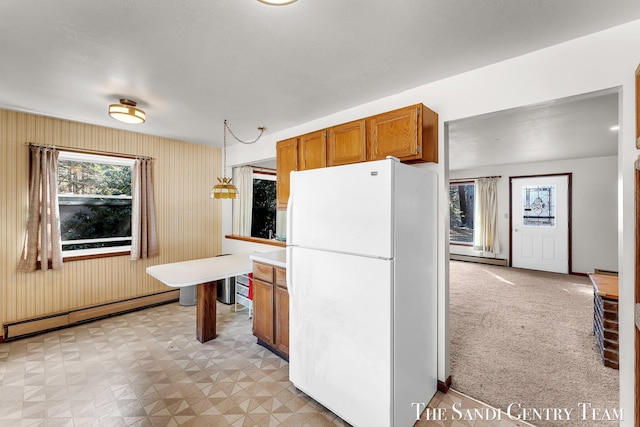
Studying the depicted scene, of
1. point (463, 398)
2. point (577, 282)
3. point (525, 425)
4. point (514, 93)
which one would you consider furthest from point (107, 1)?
point (577, 282)

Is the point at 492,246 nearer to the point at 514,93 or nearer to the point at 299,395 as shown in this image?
the point at 514,93

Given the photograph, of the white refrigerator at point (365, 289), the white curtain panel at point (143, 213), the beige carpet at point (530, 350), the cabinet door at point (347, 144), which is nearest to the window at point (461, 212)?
the beige carpet at point (530, 350)

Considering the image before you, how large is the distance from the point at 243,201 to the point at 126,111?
7.72 feet

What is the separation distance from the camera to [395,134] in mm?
2283

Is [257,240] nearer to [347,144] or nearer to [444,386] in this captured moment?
[347,144]

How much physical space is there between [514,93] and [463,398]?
234 centimetres

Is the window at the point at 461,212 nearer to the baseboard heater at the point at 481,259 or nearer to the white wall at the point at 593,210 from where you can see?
the baseboard heater at the point at 481,259

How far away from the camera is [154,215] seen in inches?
163

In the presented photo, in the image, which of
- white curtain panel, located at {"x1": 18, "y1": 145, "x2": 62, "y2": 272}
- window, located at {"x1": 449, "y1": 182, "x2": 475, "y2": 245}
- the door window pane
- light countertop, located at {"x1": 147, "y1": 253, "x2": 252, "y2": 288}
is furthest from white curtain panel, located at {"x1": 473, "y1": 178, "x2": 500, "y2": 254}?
white curtain panel, located at {"x1": 18, "y1": 145, "x2": 62, "y2": 272}

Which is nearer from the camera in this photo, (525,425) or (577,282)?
(525,425)

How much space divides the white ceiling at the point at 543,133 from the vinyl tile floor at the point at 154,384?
2629 millimetres

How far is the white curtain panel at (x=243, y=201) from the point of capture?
486 cm

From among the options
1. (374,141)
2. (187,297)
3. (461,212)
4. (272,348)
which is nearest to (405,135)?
(374,141)

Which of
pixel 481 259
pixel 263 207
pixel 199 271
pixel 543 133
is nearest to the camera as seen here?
pixel 199 271
